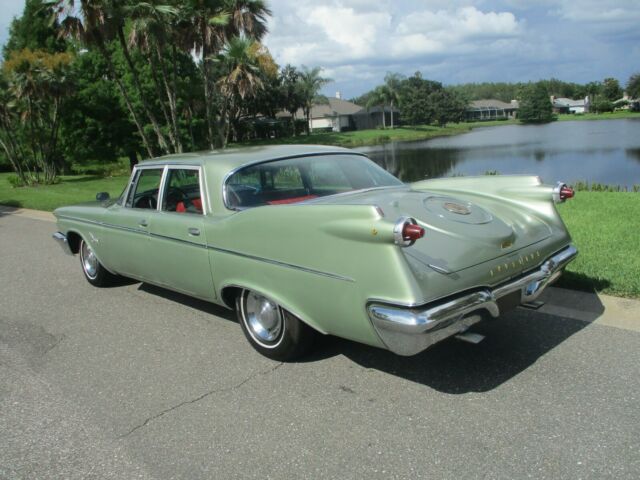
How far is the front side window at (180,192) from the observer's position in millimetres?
4609

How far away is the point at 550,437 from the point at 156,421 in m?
2.19

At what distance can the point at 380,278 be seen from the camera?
2.92 m

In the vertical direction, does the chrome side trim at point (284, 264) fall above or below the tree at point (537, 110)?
above

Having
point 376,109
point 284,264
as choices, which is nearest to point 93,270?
point 284,264

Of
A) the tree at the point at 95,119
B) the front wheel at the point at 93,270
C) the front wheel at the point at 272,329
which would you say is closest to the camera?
the front wheel at the point at 272,329

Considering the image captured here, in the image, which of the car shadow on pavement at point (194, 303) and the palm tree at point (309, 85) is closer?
the car shadow on pavement at point (194, 303)

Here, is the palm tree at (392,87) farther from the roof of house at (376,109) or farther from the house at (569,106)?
the house at (569,106)

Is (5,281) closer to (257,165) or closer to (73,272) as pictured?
(73,272)

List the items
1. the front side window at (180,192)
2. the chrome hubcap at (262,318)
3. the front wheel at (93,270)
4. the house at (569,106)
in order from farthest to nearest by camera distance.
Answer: the house at (569,106) < the front wheel at (93,270) < the front side window at (180,192) < the chrome hubcap at (262,318)

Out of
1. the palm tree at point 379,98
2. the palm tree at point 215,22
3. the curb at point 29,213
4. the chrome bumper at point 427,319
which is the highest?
the palm tree at point 215,22

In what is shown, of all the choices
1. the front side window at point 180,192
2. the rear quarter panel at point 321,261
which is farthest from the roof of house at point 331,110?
the rear quarter panel at point 321,261

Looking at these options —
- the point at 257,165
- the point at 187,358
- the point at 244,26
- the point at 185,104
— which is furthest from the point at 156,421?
the point at 185,104

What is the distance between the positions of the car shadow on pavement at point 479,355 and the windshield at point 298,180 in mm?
1180

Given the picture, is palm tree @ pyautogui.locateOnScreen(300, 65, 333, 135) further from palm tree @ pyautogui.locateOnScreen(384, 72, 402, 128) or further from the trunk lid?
the trunk lid
